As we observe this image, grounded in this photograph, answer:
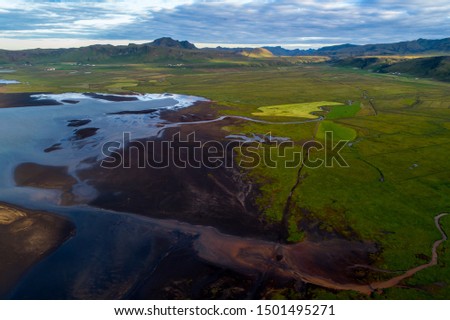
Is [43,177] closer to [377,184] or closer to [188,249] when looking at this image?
[188,249]

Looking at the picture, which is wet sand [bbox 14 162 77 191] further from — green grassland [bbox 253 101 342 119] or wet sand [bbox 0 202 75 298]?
green grassland [bbox 253 101 342 119]

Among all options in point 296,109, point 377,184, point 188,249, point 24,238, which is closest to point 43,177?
point 24,238

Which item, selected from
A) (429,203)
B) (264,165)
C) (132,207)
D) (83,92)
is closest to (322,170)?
(264,165)

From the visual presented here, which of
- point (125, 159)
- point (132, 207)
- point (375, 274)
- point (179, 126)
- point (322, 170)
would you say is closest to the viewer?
point (375, 274)

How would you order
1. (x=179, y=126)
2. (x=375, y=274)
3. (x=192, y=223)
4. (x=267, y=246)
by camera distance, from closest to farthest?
(x=375, y=274), (x=267, y=246), (x=192, y=223), (x=179, y=126)

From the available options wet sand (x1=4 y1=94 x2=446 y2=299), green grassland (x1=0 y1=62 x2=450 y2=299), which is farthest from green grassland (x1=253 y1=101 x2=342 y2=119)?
wet sand (x1=4 y1=94 x2=446 y2=299)

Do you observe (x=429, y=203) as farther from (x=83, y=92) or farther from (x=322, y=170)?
(x=83, y=92)

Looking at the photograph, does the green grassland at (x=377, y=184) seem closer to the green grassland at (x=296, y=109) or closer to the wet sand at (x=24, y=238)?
the green grassland at (x=296, y=109)

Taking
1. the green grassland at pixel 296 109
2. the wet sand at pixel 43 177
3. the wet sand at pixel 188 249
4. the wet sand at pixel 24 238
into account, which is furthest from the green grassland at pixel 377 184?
the wet sand at pixel 43 177
